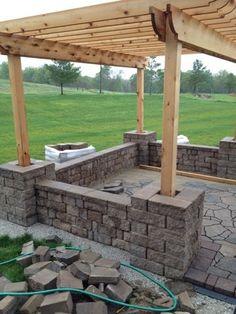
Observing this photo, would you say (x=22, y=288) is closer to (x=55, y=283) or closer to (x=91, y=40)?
(x=55, y=283)

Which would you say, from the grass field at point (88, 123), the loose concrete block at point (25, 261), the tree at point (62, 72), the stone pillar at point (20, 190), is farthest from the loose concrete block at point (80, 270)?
the tree at point (62, 72)

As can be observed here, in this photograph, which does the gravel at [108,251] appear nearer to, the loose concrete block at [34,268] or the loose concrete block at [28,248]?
the loose concrete block at [28,248]

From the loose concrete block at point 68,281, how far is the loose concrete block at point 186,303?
1.07m

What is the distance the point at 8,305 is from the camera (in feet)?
9.50

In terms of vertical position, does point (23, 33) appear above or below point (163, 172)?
above

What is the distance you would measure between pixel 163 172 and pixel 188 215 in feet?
1.87

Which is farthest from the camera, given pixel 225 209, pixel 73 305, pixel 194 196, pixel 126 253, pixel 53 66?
pixel 53 66

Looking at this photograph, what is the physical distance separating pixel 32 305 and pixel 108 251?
Answer: 1.38 meters

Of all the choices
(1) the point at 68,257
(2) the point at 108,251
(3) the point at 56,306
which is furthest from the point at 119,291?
(2) the point at 108,251

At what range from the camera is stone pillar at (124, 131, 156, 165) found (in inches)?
316

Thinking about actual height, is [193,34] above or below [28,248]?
above

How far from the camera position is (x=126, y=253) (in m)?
4.06

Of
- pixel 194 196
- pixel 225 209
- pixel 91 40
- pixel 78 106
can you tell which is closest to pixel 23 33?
pixel 91 40

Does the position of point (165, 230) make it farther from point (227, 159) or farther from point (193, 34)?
point (227, 159)
